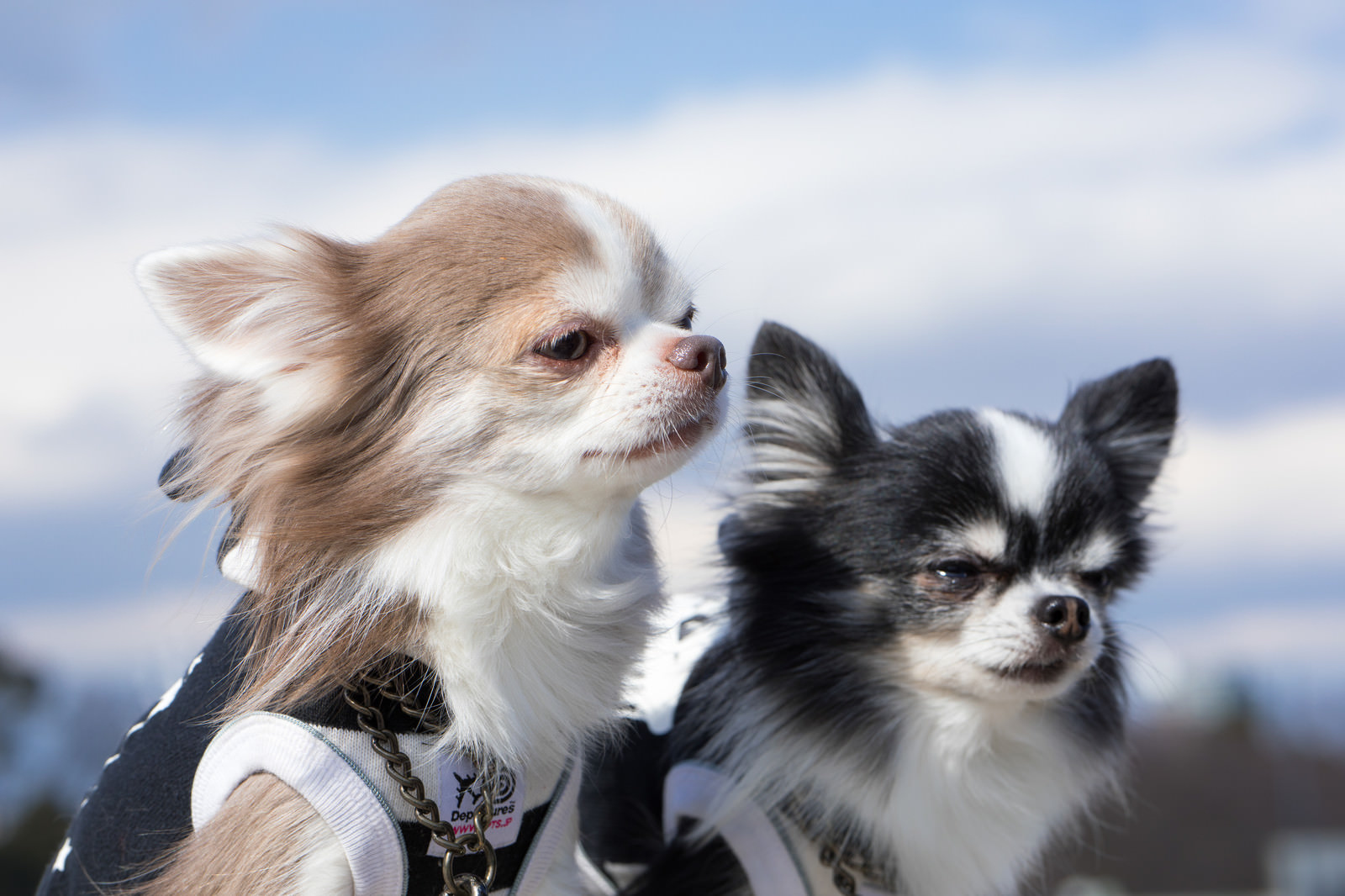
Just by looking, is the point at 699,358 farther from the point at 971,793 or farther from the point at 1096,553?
the point at 971,793

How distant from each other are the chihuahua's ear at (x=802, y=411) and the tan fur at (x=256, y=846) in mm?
1604

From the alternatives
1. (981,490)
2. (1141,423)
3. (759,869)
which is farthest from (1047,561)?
(759,869)

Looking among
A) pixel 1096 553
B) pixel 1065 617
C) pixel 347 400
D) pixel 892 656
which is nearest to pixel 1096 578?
pixel 1096 553

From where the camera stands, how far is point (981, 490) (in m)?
2.87

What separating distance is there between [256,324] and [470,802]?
1.11m

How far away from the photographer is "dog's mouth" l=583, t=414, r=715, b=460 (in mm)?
2162

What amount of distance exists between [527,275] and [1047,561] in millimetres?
1614

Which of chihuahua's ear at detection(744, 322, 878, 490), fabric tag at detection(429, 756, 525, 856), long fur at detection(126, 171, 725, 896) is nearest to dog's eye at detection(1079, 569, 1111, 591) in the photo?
chihuahua's ear at detection(744, 322, 878, 490)

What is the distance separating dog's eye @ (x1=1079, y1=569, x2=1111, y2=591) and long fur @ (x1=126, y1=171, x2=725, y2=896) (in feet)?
4.38

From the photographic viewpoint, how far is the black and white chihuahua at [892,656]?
2834 millimetres

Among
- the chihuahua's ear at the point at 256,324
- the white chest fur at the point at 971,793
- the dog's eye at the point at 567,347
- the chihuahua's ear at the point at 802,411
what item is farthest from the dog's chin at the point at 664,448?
the white chest fur at the point at 971,793

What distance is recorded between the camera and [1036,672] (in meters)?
2.77

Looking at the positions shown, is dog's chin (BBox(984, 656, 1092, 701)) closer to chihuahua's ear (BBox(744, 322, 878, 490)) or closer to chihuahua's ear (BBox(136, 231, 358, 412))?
chihuahua's ear (BBox(744, 322, 878, 490))

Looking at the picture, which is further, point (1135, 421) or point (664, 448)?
point (1135, 421)
